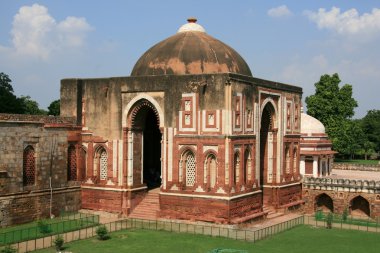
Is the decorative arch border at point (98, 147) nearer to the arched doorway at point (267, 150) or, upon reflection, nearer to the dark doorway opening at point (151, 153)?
the dark doorway opening at point (151, 153)

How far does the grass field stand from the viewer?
2175 cm

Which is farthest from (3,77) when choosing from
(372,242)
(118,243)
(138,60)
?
(372,242)

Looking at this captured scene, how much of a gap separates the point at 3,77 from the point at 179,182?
40689 mm

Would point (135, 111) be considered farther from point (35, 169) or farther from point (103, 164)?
point (35, 169)

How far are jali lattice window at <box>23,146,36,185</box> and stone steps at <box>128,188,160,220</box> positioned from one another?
5.66m

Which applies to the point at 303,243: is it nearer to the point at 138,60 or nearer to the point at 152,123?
the point at 152,123

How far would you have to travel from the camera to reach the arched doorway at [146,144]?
28.8 m

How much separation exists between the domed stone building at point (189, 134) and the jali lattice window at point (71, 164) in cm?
13

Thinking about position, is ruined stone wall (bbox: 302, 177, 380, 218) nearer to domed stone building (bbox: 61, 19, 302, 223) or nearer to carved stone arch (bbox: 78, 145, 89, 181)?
domed stone building (bbox: 61, 19, 302, 223)

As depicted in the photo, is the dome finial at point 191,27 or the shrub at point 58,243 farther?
the dome finial at point 191,27

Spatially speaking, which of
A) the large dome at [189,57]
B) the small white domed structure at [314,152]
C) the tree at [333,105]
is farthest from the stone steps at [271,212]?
the tree at [333,105]

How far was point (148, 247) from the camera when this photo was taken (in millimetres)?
22016

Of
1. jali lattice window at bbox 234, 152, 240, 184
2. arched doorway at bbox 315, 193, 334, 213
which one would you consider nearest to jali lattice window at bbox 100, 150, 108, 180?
jali lattice window at bbox 234, 152, 240, 184

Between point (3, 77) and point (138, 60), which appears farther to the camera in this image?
point (3, 77)
